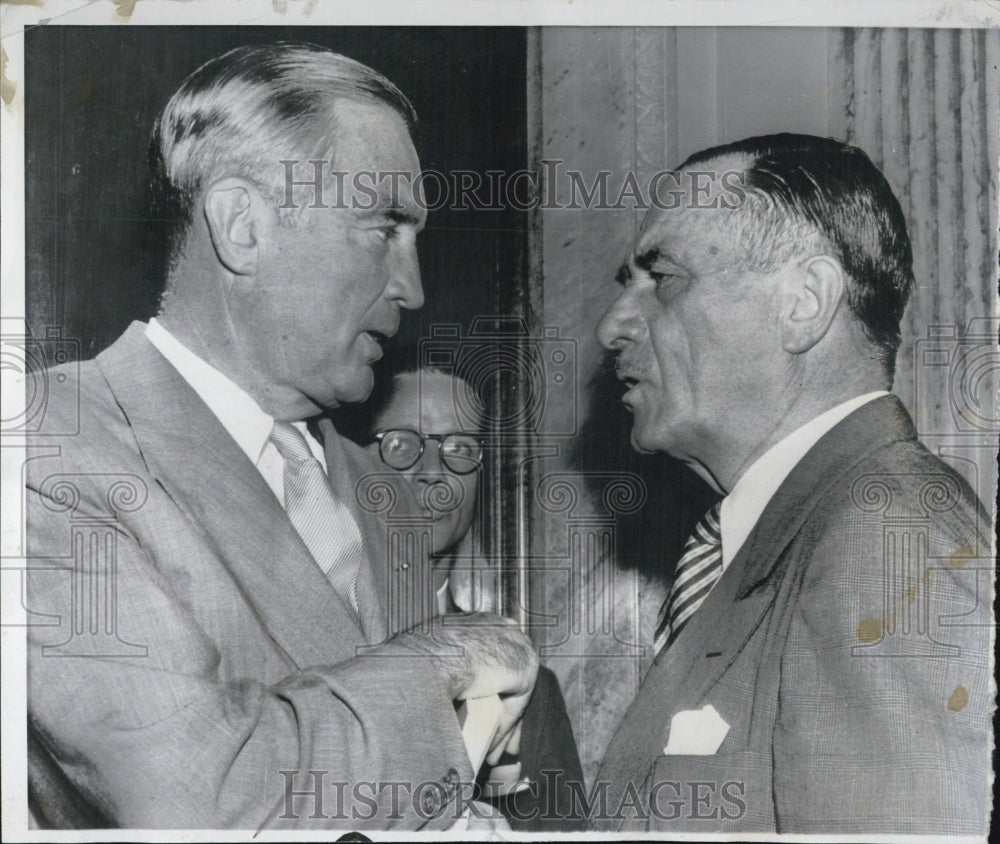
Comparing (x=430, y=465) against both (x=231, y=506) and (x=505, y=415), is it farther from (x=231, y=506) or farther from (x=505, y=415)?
(x=231, y=506)

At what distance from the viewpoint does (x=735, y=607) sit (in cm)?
298

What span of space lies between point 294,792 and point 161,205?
1.42 metres

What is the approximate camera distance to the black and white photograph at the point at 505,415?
2.96 m

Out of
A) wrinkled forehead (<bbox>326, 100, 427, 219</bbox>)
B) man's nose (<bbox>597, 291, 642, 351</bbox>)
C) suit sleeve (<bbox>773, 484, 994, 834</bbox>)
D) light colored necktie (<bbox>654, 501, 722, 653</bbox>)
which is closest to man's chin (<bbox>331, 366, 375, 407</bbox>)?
wrinkled forehead (<bbox>326, 100, 427, 219</bbox>)

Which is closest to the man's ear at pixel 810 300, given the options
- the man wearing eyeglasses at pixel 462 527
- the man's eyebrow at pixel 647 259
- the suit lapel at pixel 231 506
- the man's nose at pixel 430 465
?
the man's eyebrow at pixel 647 259

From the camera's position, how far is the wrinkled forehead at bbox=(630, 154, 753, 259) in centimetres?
306

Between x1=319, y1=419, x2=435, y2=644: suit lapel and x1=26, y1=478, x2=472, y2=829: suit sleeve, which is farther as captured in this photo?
x1=319, y1=419, x2=435, y2=644: suit lapel

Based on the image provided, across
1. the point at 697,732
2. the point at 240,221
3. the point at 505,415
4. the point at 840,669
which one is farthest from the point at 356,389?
the point at 840,669

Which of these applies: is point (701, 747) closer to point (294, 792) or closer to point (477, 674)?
point (477, 674)

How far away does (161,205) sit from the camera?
309 centimetres

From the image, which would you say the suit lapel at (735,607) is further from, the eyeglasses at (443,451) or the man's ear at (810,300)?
the eyeglasses at (443,451)

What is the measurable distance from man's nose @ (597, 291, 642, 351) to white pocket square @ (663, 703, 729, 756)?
0.87 m

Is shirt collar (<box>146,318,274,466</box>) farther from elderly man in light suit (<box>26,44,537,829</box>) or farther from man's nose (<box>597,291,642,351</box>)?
man's nose (<box>597,291,642,351</box>)

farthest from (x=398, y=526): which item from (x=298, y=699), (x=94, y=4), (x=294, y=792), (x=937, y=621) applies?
(x=94, y=4)
